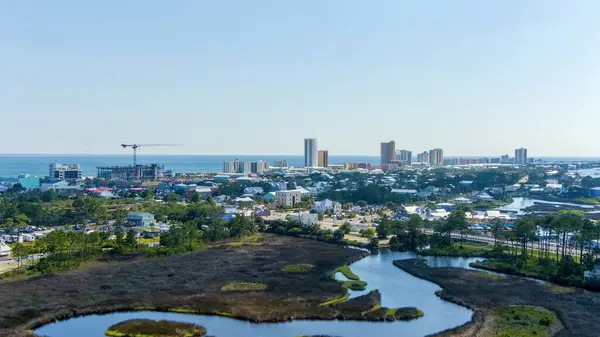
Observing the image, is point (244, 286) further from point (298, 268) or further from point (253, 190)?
point (253, 190)

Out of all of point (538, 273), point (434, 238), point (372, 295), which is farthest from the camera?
point (434, 238)

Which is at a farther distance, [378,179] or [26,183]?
[378,179]

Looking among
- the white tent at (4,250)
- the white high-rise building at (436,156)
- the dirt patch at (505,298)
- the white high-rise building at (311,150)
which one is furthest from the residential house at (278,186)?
the white high-rise building at (436,156)

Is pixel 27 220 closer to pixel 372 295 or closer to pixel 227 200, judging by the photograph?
pixel 227 200

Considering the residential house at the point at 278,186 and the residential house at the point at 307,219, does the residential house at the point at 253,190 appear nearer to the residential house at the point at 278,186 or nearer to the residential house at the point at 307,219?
the residential house at the point at 278,186

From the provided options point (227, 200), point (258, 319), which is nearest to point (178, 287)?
point (258, 319)

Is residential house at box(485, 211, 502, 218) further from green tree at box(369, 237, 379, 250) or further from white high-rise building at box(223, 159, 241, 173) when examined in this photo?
white high-rise building at box(223, 159, 241, 173)
